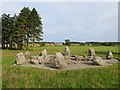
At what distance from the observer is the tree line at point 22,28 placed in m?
63.8

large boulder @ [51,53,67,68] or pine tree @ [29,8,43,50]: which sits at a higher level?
pine tree @ [29,8,43,50]

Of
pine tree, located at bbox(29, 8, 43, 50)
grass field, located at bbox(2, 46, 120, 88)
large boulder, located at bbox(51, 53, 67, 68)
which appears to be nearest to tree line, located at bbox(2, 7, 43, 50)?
pine tree, located at bbox(29, 8, 43, 50)

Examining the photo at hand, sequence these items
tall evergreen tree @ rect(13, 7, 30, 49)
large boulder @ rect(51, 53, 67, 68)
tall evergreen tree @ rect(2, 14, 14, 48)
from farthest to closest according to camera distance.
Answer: tall evergreen tree @ rect(2, 14, 14, 48) < tall evergreen tree @ rect(13, 7, 30, 49) < large boulder @ rect(51, 53, 67, 68)

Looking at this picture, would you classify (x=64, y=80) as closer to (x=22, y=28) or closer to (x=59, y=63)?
(x=59, y=63)

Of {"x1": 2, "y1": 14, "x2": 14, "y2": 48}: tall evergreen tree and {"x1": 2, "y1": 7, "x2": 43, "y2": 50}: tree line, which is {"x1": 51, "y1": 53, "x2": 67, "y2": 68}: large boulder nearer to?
{"x1": 2, "y1": 7, "x2": 43, "y2": 50}: tree line

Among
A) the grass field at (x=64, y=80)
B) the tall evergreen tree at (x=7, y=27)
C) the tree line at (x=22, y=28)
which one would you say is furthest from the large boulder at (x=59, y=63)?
the tall evergreen tree at (x=7, y=27)

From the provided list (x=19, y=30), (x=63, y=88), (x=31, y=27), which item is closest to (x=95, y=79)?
Answer: (x=63, y=88)

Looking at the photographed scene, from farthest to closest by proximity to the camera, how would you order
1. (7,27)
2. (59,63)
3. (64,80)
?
1. (7,27)
2. (59,63)
3. (64,80)

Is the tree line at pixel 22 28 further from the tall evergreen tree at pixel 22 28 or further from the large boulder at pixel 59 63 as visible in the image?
the large boulder at pixel 59 63

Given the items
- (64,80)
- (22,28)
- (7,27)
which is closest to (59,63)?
(64,80)

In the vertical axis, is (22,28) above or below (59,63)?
above

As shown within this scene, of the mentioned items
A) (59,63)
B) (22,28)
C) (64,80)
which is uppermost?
(22,28)

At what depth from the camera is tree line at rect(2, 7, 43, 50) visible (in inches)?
2514

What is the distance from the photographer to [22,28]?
63469 millimetres
